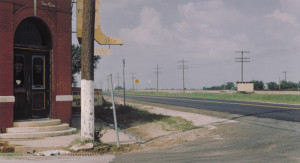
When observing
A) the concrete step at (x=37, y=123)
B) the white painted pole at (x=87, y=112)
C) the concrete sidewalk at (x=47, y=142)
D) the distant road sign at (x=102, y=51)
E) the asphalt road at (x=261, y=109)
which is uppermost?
the distant road sign at (x=102, y=51)

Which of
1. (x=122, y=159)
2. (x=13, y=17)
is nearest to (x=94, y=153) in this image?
(x=122, y=159)

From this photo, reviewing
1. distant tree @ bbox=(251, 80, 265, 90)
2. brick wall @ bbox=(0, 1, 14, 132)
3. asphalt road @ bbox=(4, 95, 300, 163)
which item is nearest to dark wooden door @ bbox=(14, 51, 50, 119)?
brick wall @ bbox=(0, 1, 14, 132)

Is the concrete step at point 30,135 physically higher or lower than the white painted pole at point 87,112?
lower

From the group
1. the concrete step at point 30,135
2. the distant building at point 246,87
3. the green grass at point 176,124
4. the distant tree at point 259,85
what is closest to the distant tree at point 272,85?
the distant tree at point 259,85

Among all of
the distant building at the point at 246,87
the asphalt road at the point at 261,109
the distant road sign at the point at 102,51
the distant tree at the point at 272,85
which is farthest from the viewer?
the distant tree at the point at 272,85

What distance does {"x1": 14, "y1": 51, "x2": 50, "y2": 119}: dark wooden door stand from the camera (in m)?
11.2

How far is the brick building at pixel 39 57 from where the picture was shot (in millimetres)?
10938

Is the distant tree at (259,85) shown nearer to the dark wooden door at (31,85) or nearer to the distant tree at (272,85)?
the distant tree at (272,85)

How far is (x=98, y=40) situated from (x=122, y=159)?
793 cm

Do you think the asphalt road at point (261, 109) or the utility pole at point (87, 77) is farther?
the asphalt road at point (261, 109)

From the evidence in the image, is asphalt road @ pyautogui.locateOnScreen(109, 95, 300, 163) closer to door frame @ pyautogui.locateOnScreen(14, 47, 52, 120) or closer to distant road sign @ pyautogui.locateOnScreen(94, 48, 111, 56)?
distant road sign @ pyautogui.locateOnScreen(94, 48, 111, 56)

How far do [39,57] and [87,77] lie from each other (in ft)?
13.2

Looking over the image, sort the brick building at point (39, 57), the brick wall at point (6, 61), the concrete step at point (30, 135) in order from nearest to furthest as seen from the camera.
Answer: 1. the concrete step at point (30, 135)
2. the brick wall at point (6, 61)
3. the brick building at point (39, 57)

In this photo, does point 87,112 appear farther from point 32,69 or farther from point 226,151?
point 32,69
